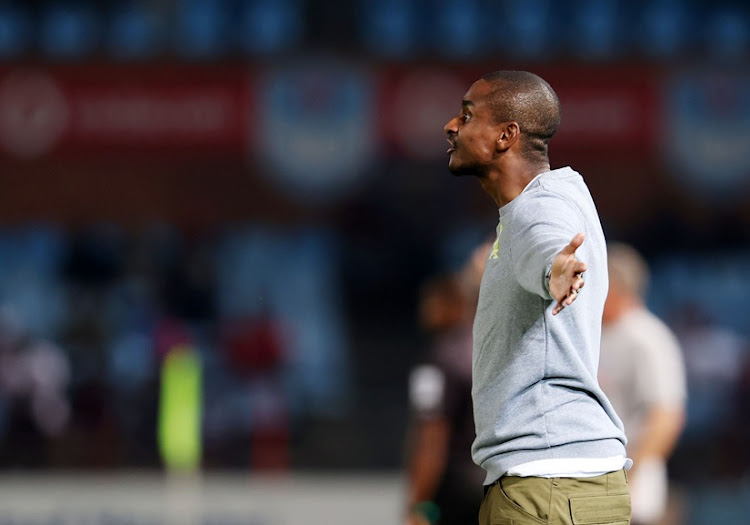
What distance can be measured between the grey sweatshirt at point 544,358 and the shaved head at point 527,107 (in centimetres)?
12

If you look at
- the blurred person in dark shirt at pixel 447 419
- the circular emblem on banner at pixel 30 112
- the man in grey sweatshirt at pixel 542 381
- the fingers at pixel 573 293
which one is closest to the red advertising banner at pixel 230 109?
the circular emblem on banner at pixel 30 112

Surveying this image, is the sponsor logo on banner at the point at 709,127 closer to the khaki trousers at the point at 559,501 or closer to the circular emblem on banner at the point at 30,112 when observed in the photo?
the circular emblem on banner at the point at 30,112

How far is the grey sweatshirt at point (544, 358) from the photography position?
3.02 m

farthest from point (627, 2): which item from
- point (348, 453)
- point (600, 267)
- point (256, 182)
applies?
point (600, 267)

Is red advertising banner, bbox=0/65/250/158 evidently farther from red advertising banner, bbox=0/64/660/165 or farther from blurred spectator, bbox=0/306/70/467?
blurred spectator, bbox=0/306/70/467

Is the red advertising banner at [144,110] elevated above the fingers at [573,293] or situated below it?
below

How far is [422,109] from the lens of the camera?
16.5 meters

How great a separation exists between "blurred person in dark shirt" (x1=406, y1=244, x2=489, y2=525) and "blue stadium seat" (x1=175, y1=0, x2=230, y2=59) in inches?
460

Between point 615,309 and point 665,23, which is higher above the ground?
point 665,23

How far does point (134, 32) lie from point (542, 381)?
1597 centimetres

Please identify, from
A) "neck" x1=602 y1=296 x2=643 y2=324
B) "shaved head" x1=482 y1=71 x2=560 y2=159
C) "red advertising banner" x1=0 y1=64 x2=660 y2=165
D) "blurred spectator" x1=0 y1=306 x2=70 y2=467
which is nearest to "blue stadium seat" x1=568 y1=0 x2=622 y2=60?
"red advertising banner" x1=0 y1=64 x2=660 y2=165

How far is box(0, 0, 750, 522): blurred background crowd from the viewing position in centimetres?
1628

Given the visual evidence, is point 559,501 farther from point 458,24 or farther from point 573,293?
point 458,24

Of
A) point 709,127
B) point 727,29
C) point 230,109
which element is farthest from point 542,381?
point 727,29
